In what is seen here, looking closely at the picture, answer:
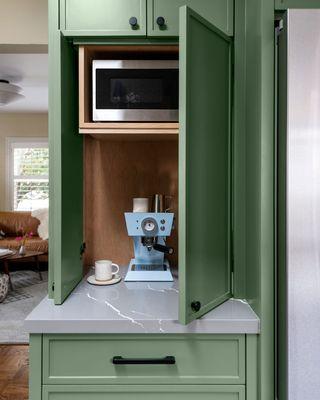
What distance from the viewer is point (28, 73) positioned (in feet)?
14.9

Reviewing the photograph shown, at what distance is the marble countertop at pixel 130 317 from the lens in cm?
116

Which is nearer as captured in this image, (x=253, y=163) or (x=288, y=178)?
(x=288, y=178)

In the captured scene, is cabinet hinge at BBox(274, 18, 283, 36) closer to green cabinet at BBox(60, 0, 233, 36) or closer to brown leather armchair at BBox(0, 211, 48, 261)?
green cabinet at BBox(60, 0, 233, 36)

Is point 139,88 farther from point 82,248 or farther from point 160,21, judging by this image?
point 82,248

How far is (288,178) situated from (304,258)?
240mm

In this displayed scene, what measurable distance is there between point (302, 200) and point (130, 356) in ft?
2.40

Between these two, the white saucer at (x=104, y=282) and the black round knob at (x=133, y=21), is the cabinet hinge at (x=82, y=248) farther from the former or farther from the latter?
the black round knob at (x=133, y=21)

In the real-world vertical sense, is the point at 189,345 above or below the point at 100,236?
below

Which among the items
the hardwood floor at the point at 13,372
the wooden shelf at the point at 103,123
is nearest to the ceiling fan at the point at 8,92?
the hardwood floor at the point at 13,372

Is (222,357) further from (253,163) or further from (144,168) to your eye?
(144,168)

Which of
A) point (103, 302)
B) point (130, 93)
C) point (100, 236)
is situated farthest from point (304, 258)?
point (100, 236)

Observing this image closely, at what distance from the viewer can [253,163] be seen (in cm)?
127

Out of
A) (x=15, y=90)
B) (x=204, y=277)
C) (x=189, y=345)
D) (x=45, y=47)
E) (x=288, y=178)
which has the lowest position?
(x=189, y=345)

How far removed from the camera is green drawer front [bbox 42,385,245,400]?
118cm
